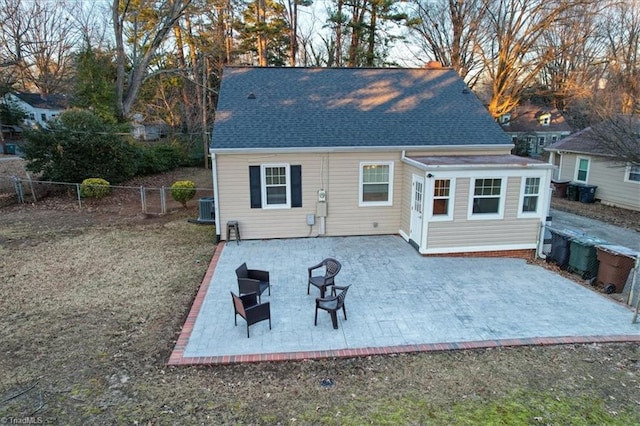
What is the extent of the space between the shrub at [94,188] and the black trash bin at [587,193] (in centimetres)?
2115

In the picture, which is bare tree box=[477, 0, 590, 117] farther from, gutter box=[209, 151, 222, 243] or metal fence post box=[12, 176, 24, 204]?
metal fence post box=[12, 176, 24, 204]

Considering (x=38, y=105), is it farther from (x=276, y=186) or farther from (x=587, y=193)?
(x=587, y=193)

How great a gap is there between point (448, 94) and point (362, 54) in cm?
1461

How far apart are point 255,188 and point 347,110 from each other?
13.7 feet

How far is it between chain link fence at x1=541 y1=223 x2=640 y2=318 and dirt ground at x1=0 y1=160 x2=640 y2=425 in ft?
8.80

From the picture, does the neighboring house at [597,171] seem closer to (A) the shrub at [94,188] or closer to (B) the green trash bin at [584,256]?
(B) the green trash bin at [584,256]

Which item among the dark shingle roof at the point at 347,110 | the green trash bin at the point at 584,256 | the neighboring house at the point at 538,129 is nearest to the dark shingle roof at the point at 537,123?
the neighboring house at the point at 538,129

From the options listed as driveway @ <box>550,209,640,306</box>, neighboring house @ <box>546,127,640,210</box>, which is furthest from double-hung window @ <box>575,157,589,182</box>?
driveway @ <box>550,209,640,306</box>

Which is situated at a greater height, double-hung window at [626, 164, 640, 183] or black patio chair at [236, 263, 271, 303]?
double-hung window at [626, 164, 640, 183]

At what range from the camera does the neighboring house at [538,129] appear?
36.2 m

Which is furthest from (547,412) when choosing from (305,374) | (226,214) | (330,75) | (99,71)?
(99,71)

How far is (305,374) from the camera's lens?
5.46 metres

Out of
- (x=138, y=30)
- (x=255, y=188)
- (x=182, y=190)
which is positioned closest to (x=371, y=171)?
(x=255, y=188)

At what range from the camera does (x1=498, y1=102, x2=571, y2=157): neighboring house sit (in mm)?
36188
